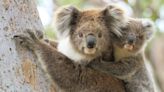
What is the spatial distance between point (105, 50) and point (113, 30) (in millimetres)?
209

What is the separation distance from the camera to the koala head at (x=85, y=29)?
12.2 ft

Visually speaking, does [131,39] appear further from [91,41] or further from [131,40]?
[91,41]

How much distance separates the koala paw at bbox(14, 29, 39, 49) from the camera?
10.5ft

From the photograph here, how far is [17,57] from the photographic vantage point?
10.2ft

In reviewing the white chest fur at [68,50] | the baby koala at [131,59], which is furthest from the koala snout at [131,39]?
the white chest fur at [68,50]

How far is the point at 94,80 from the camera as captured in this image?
3.83 meters

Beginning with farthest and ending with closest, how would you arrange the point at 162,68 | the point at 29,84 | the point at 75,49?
the point at 162,68, the point at 75,49, the point at 29,84

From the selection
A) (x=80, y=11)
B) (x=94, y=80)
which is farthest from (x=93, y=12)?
(x=94, y=80)

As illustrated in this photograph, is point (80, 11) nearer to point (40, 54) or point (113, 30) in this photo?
point (113, 30)

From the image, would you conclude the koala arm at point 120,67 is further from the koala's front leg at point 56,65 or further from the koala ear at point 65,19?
the koala ear at point 65,19

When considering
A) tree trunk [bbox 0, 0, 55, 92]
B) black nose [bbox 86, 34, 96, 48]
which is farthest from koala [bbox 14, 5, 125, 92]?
tree trunk [bbox 0, 0, 55, 92]

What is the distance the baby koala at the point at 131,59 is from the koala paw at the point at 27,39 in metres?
0.60

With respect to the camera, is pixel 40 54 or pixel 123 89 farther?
pixel 123 89

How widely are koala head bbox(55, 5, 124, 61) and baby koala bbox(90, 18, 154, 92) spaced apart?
9 centimetres
